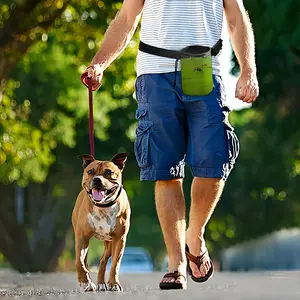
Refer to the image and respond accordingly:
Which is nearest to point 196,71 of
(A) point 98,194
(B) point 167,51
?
(B) point 167,51

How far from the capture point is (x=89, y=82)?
7695 mm

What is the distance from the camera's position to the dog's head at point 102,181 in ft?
25.7

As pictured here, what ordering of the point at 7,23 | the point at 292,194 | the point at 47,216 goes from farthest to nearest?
the point at 292,194
the point at 47,216
the point at 7,23

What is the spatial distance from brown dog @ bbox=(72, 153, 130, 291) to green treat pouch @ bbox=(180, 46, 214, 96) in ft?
2.38

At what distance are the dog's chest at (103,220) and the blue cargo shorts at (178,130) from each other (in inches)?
15.9

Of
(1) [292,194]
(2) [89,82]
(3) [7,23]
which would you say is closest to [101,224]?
(2) [89,82]

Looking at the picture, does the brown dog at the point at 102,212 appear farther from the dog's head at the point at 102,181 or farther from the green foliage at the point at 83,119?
the green foliage at the point at 83,119

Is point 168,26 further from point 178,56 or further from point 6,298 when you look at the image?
point 6,298

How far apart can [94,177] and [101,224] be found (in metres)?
0.36

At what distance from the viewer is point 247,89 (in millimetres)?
7660

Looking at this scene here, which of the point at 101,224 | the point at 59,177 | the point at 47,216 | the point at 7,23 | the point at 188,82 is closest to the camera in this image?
the point at 188,82

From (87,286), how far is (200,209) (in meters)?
0.89

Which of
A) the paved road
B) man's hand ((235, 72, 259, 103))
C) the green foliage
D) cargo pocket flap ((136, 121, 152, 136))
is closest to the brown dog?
the paved road

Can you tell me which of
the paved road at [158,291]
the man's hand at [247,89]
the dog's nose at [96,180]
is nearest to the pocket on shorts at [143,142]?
the dog's nose at [96,180]
